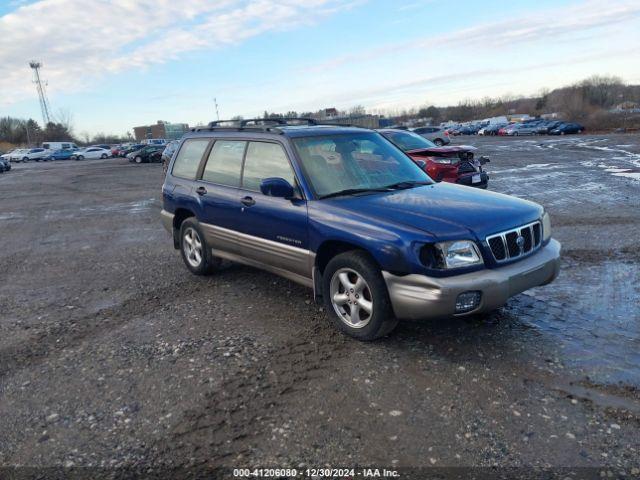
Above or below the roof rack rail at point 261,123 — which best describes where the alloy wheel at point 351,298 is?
below

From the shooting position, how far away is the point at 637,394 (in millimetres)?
3293

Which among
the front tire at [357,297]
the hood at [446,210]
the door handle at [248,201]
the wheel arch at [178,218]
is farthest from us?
the wheel arch at [178,218]

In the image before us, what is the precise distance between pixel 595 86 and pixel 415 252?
327 ft

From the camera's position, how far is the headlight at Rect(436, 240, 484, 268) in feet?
12.2

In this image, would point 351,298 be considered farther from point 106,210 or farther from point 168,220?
point 106,210

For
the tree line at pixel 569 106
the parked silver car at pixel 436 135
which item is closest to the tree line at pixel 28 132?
the tree line at pixel 569 106

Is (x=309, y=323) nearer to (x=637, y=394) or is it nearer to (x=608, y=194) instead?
(x=637, y=394)

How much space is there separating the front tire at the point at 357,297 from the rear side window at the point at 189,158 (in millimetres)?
Result: 2610

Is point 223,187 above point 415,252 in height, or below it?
above

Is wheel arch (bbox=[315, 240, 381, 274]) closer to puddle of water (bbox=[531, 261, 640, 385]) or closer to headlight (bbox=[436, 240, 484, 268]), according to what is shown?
headlight (bbox=[436, 240, 484, 268])

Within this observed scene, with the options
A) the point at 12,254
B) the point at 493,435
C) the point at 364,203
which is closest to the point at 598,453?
the point at 493,435

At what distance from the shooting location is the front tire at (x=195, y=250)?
237 inches

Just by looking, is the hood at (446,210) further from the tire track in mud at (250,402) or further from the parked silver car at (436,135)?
the parked silver car at (436,135)

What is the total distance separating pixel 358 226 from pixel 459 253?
81 cm
